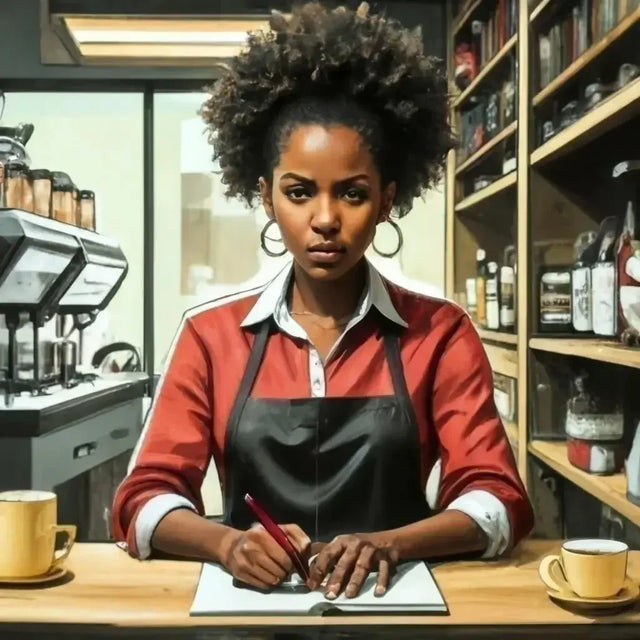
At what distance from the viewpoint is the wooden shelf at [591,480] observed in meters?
1.25

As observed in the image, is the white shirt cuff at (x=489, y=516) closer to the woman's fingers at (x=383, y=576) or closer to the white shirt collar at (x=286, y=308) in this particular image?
the woman's fingers at (x=383, y=576)

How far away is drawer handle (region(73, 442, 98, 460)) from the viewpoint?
123cm

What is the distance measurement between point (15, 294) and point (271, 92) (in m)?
0.45

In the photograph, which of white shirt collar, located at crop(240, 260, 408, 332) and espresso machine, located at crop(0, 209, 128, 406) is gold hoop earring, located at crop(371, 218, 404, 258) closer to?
white shirt collar, located at crop(240, 260, 408, 332)

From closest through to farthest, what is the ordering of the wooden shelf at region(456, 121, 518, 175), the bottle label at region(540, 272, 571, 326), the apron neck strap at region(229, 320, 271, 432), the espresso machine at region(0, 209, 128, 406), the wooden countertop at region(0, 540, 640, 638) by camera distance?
→ the wooden countertop at region(0, 540, 640, 638) → the apron neck strap at region(229, 320, 271, 432) → the espresso machine at region(0, 209, 128, 406) → the wooden shelf at region(456, 121, 518, 175) → the bottle label at region(540, 272, 571, 326)

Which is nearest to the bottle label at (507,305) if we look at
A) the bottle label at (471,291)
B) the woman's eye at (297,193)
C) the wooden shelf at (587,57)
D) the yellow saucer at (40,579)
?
the bottle label at (471,291)

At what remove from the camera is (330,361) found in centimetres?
108

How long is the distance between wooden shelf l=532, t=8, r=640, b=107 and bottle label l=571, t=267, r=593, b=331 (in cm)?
34

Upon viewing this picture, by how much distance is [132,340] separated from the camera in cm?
126

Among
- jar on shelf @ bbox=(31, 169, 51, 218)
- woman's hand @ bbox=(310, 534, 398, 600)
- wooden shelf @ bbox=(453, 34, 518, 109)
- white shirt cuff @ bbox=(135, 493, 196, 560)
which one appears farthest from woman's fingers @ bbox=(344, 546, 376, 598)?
wooden shelf @ bbox=(453, 34, 518, 109)

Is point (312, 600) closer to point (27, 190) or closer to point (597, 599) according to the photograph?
point (597, 599)

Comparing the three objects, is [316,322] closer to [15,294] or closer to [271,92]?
[271,92]

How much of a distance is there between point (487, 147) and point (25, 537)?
1.06m

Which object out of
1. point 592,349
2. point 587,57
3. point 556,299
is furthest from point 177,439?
point 587,57
